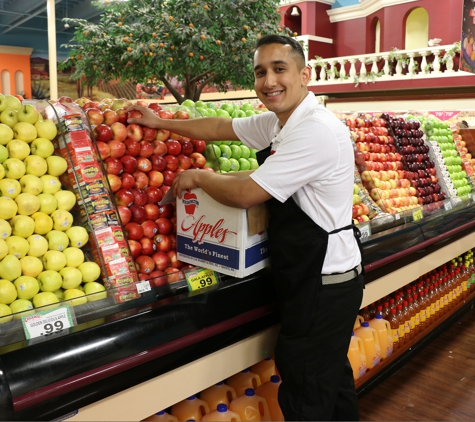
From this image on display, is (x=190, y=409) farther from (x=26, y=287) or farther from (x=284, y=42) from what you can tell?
(x=284, y=42)

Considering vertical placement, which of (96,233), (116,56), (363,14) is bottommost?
(96,233)

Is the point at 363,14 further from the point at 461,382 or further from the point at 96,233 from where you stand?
the point at 96,233

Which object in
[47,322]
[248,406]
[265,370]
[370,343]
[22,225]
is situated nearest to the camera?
[47,322]

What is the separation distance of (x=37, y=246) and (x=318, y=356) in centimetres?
110

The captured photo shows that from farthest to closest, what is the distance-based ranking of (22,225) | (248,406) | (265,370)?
1. (265,370)
2. (248,406)
3. (22,225)

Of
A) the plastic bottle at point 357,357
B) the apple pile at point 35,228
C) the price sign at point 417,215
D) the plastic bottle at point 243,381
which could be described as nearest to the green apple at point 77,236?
the apple pile at point 35,228

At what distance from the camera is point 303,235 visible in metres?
1.86

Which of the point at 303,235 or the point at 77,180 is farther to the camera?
the point at 77,180

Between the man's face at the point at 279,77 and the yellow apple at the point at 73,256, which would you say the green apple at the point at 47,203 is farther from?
the man's face at the point at 279,77

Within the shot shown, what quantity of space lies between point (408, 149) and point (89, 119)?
117 inches

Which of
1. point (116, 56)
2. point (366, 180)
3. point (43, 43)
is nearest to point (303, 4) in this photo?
point (43, 43)

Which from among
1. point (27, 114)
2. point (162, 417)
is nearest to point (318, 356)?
point (162, 417)

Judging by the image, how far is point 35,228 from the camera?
184cm

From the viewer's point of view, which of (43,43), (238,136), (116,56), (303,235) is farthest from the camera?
(43,43)
